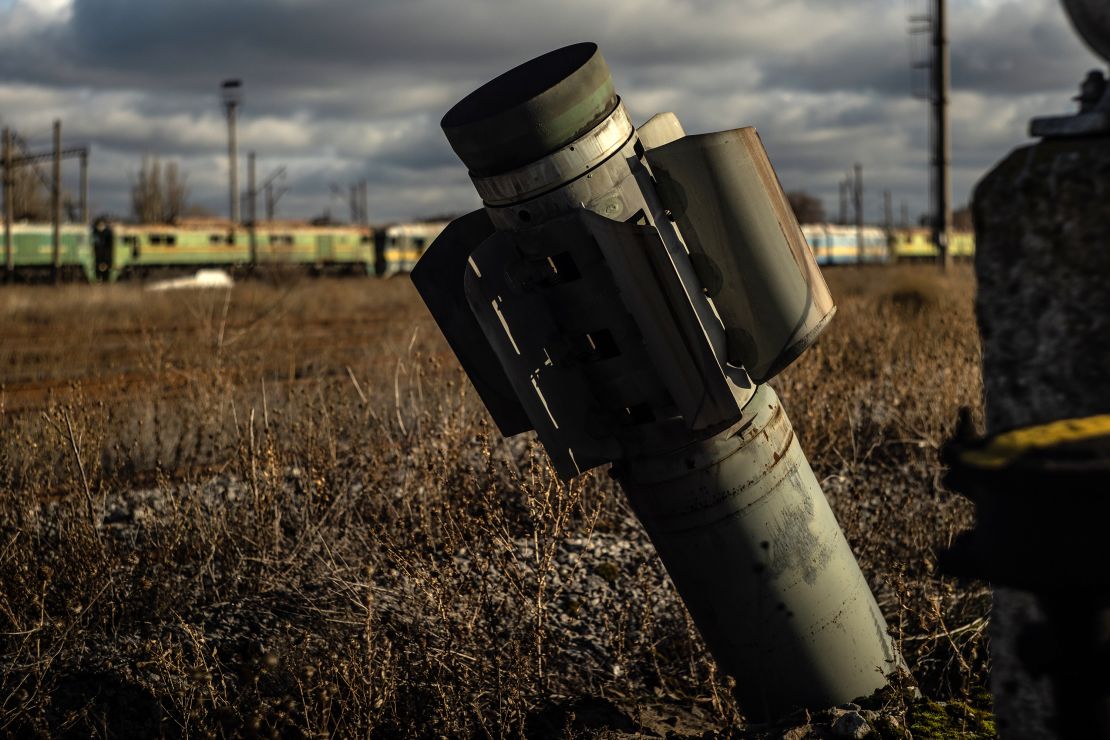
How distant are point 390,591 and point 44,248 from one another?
39586 millimetres

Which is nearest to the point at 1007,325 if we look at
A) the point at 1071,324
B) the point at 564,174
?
the point at 1071,324

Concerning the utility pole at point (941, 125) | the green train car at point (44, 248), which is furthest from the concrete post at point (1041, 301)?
the green train car at point (44, 248)

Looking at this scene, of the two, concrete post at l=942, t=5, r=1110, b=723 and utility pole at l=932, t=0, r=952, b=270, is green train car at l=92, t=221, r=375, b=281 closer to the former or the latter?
utility pole at l=932, t=0, r=952, b=270

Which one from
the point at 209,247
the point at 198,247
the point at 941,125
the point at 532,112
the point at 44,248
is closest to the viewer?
the point at 532,112

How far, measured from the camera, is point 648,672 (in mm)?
3707

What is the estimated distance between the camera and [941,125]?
833 inches

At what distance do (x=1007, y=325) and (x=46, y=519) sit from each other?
4.19 m

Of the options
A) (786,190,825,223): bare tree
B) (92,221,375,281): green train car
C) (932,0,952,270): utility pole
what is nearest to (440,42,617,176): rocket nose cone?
(932,0,952,270): utility pole

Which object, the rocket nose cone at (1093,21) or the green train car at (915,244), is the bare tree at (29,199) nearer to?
the green train car at (915,244)

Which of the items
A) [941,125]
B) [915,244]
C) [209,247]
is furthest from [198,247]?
[915,244]

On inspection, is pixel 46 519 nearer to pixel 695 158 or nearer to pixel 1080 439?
pixel 695 158

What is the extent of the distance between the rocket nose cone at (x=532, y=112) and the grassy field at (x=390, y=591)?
124 cm

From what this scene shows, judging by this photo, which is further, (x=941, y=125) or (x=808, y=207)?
(x=808, y=207)

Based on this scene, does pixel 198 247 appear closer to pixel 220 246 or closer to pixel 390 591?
pixel 220 246
